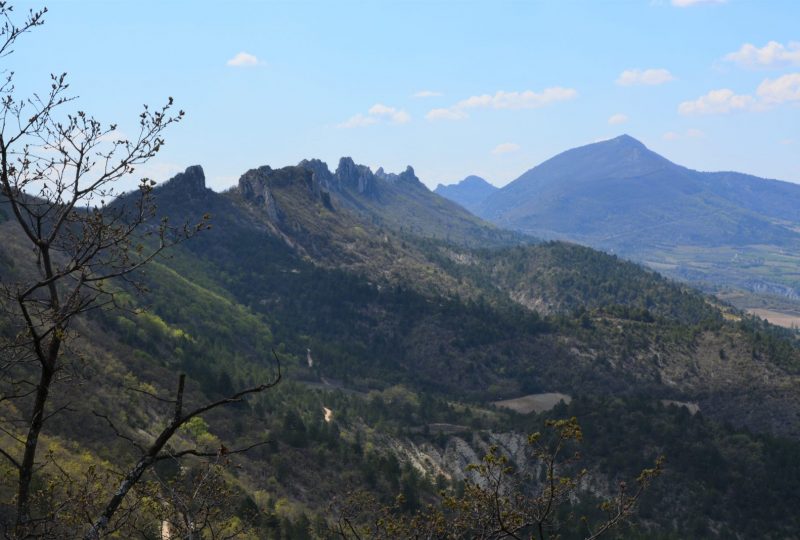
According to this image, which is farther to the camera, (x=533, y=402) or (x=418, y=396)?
(x=533, y=402)

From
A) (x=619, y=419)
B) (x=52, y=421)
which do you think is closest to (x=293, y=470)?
(x=52, y=421)

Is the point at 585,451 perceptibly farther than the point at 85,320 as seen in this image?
Yes

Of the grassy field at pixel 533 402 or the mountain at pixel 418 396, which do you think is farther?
the grassy field at pixel 533 402

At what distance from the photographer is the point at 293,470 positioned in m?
81.8

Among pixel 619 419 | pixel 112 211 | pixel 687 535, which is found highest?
pixel 112 211

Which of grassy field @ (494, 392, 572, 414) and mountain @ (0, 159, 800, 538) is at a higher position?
mountain @ (0, 159, 800, 538)

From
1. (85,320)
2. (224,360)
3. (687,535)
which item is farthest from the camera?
(224,360)

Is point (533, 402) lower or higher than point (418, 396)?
lower

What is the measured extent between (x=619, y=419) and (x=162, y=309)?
9526cm

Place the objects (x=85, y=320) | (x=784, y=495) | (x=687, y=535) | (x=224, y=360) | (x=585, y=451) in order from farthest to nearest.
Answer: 1. (x=224, y=360)
2. (x=585, y=451)
3. (x=85, y=320)
4. (x=784, y=495)
5. (x=687, y=535)

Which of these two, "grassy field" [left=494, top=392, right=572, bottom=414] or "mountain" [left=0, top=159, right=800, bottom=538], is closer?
"mountain" [left=0, top=159, right=800, bottom=538]

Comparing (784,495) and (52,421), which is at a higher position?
(52,421)

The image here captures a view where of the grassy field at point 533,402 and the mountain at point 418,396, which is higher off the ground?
the mountain at point 418,396

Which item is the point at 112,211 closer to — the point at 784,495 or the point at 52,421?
the point at 52,421
